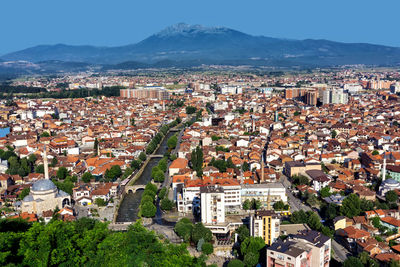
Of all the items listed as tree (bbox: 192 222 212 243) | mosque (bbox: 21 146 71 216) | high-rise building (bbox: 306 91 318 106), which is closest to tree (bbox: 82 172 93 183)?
mosque (bbox: 21 146 71 216)

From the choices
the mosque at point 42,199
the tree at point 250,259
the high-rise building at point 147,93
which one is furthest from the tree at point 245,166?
the high-rise building at point 147,93

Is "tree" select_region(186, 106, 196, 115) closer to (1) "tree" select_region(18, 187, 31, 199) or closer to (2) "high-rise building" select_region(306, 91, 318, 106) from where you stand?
(2) "high-rise building" select_region(306, 91, 318, 106)

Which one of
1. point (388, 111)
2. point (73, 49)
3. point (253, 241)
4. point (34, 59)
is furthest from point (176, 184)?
point (73, 49)

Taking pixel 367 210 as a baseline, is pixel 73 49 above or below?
above

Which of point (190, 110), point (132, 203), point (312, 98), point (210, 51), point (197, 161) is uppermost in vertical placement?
point (210, 51)

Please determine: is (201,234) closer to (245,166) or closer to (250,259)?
(250,259)

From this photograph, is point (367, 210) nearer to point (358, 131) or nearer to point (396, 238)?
point (396, 238)

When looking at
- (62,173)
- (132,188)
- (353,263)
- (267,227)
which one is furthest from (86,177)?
(353,263)
